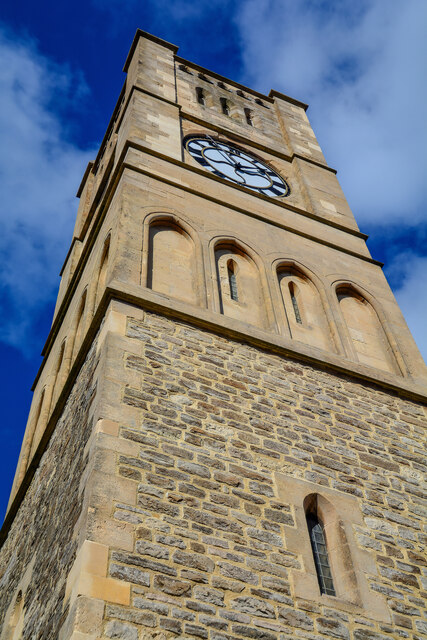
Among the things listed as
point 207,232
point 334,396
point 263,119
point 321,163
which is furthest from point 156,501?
point 263,119

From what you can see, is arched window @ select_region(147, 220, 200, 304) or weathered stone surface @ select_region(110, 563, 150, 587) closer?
weathered stone surface @ select_region(110, 563, 150, 587)

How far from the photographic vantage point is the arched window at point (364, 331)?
1024 centimetres

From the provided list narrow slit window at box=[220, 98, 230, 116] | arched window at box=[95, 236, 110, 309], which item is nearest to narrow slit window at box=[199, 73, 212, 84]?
narrow slit window at box=[220, 98, 230, 116]

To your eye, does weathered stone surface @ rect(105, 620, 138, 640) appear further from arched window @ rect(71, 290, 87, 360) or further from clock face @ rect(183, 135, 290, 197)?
clock face @ rect(183, 135, 290, 197)

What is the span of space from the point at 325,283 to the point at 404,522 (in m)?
4.46

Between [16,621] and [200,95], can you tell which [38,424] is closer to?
[16,621]

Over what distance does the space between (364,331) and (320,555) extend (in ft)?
14.8

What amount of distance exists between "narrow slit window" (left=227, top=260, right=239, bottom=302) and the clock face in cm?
295

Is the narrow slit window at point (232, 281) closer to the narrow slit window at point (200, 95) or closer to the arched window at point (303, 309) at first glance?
the arched window at point (303, 309)

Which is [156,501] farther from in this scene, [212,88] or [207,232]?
[212,88]

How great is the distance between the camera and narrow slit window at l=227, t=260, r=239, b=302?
9887mm

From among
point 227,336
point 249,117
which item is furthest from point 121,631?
point 249,117

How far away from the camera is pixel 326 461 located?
25.1ft

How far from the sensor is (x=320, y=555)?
6855 mm
